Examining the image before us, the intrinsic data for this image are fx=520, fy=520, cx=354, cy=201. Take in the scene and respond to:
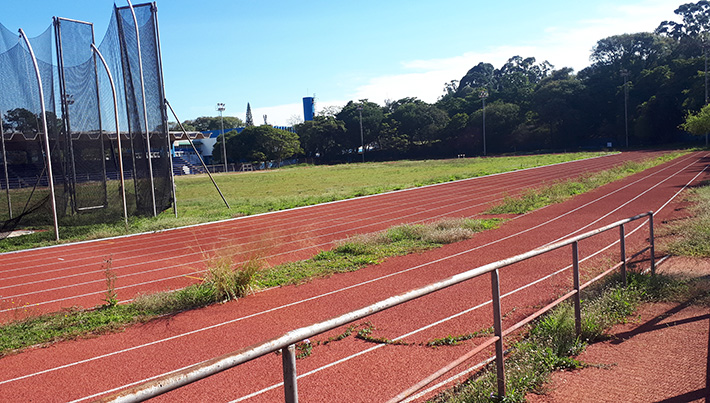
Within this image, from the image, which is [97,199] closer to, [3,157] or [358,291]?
[3,157]

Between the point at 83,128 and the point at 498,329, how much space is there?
56.9 ft

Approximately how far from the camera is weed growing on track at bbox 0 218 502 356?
22.7 ft

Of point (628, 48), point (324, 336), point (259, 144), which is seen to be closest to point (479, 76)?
point (628, 48)

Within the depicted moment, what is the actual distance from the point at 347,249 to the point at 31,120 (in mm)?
12056

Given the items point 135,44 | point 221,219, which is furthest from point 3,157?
point 221,219

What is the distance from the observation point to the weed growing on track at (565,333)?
12.9ft

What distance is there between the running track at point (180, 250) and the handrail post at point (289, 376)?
6874mm

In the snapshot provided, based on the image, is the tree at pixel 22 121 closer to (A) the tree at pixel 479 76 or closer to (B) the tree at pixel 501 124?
(B) the tree at pixel 501 124

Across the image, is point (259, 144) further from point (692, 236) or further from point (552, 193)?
point (692, 236)

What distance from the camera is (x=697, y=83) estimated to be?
181ft

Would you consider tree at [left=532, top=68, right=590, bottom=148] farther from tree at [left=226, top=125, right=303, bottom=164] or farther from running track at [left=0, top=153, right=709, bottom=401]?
running track at [left=0, top=153, right=709, bottom=401]

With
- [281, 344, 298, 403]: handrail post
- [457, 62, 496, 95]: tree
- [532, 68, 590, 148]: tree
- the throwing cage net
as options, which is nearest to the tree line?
[532, 68, 590, 148]: tree

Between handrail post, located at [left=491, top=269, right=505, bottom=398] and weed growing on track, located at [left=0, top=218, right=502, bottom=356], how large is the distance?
17.1ft

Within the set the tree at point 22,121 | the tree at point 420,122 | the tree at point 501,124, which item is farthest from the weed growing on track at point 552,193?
the tree at point 420,122
